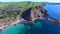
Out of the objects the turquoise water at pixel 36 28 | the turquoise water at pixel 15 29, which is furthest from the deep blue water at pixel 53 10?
the turquoise water at pixel 15 29

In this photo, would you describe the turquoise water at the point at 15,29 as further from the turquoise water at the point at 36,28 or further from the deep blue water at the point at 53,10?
the deep blue water at the point at 53,10

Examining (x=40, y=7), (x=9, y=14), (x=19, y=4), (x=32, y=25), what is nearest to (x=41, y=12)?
(x=40, y=7)

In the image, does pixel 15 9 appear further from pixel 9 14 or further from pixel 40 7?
pixel 40 7

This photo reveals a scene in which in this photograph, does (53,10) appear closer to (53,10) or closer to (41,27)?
(53,10)

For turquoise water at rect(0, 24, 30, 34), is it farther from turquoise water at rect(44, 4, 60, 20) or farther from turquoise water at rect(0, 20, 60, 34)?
turquoise water at rect(44, 4, 60, 20)

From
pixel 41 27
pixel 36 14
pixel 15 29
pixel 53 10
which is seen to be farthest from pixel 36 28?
pixel 53 10

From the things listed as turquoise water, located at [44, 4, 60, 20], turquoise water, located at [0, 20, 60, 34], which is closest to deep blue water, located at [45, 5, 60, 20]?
turquoise water, located at [44, 4, 60, 20]
